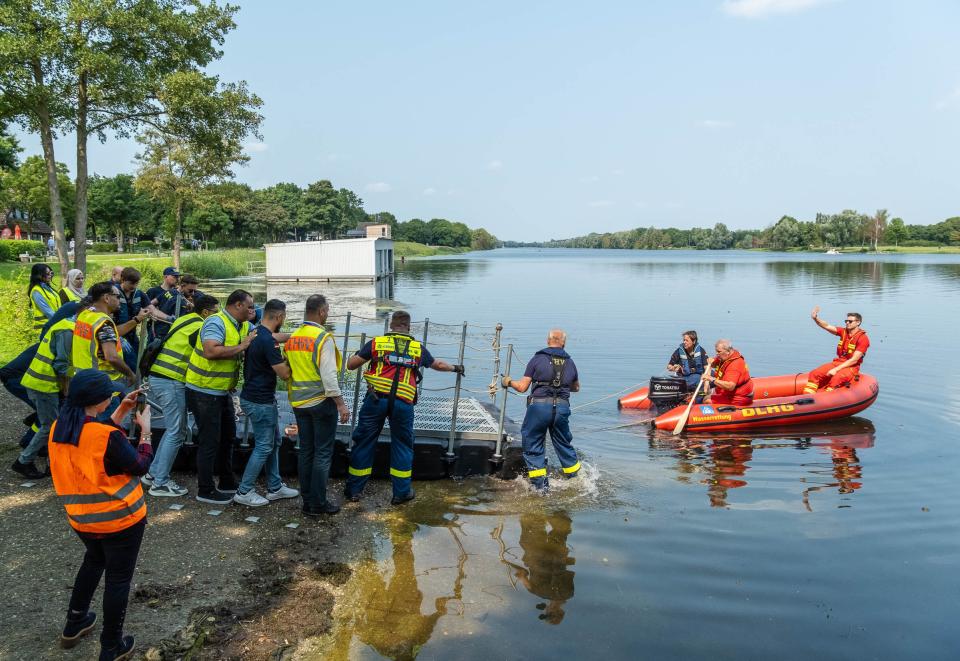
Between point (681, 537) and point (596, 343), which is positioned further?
point (596, 343)

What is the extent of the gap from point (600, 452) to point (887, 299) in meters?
34.1

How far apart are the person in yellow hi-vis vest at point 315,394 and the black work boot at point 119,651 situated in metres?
2.47

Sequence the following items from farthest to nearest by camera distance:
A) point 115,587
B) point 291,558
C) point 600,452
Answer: point 600,452, point 291,558, point 115,587

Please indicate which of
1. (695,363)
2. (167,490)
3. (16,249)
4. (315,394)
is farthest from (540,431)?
(16,249)

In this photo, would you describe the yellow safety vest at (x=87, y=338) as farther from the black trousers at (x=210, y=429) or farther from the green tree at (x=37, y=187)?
the green tree at (x=37, y=187)

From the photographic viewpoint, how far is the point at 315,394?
20.6ft

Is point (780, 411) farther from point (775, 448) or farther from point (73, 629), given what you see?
point (73, 629)

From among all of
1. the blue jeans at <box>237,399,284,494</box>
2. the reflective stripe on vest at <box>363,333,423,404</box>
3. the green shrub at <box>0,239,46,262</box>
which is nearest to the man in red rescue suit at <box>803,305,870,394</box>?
the reflective stripe on vest at <box>363,333,423,404</box>

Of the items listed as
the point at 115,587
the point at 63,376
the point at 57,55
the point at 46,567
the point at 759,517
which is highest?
the point at 57,55

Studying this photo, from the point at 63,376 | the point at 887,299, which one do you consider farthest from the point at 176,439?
the point at 887,299

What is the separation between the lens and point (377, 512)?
22.5ft

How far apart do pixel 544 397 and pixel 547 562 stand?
6.61 ft

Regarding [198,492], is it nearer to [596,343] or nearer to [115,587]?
[115,587]

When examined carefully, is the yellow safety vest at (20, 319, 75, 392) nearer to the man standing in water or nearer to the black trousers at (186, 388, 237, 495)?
the black trousers at (186, 388, 237, 495)
